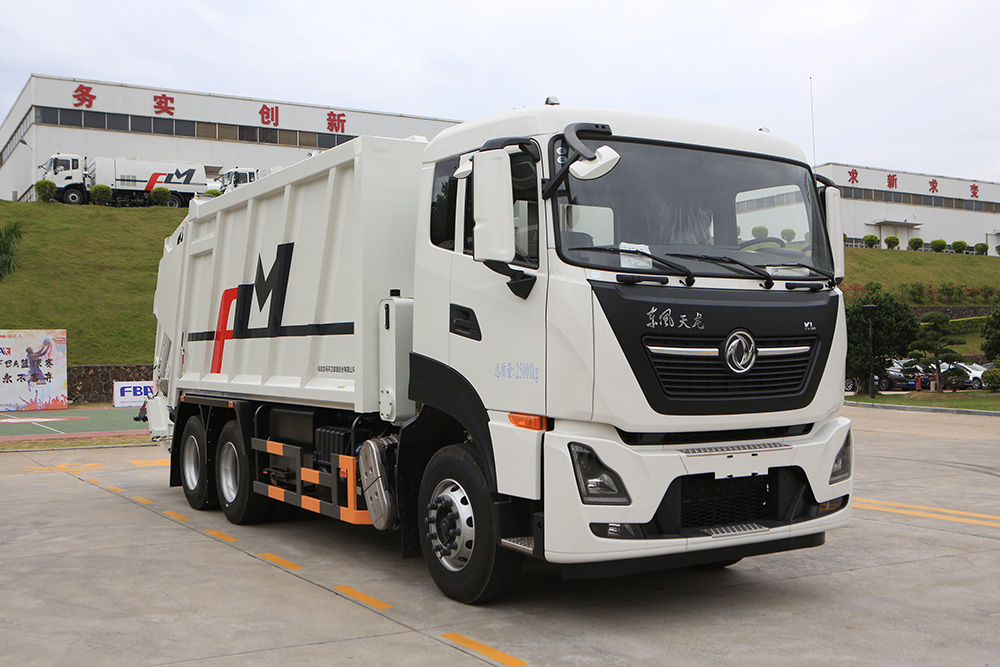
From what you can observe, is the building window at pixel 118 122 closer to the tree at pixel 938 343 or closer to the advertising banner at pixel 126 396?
the advertising banner at pixel 126 396

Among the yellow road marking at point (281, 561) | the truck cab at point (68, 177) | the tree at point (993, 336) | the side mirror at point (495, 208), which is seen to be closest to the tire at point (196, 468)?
the yellow road marking at point (281, 561)

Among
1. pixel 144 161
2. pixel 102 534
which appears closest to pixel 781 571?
pixel 102 534

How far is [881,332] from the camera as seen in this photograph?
31.6m

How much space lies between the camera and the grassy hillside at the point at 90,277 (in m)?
35.0

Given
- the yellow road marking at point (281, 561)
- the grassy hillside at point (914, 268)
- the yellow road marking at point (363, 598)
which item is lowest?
the yellow road marking at point (281, 561)

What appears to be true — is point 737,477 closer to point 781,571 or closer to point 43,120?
point 781,571

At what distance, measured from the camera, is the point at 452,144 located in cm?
631

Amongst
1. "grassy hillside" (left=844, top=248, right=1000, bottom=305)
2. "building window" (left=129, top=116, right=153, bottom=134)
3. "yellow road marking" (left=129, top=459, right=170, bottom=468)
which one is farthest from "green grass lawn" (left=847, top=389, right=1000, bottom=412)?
"building window" (left=129, top=116, right=153, bottom=134)

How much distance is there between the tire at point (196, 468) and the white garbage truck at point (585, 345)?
126 inches

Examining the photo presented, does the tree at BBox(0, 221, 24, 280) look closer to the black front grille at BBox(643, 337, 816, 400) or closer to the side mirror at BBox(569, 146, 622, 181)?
the side mirror at BBox(569, 146, 622, 181)

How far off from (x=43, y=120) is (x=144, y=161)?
8939 mm

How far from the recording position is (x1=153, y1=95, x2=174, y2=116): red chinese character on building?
2282 inches

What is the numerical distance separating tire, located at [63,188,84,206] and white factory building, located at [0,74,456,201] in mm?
5549

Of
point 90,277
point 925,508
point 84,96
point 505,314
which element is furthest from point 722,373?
point 84,96
